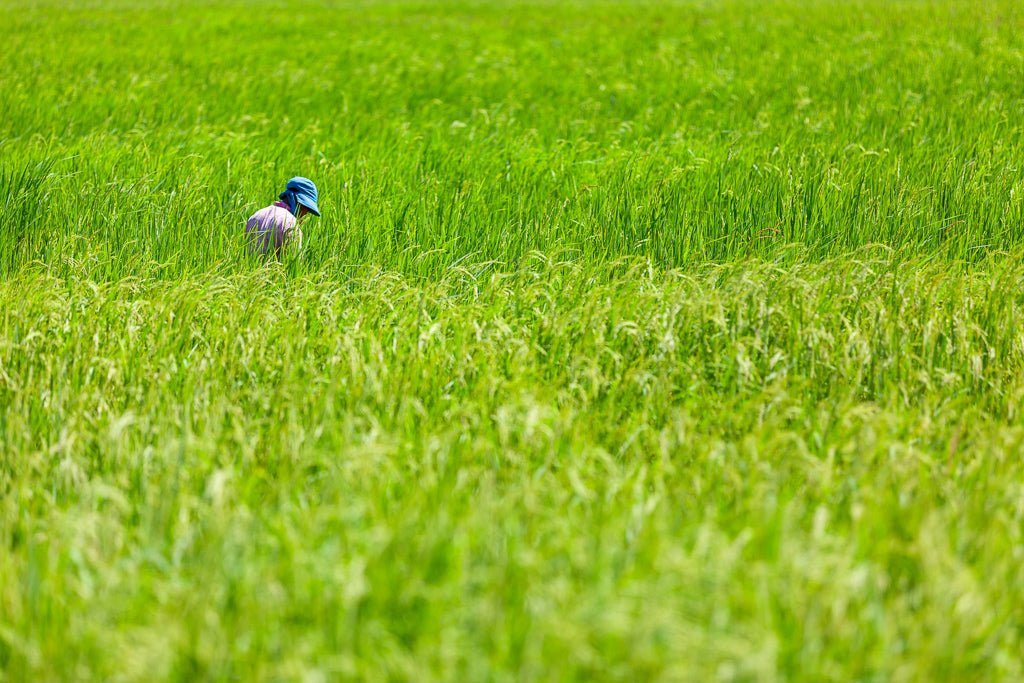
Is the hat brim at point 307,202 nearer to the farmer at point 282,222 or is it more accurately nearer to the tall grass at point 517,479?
the farmer at point 282,222

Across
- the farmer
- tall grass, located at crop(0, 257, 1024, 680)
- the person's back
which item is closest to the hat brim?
the farmer

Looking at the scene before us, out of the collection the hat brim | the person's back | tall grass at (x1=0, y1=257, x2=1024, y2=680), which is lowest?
tall grass at (x1=0, y1=257, x2=1024, y2=680)

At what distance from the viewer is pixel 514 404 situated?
126 inches

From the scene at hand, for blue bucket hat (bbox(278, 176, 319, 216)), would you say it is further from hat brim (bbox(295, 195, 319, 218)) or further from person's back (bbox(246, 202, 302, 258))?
person's back (bbox(246, 202, 302, 258))

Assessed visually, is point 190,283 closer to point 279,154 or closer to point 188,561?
point 188,561

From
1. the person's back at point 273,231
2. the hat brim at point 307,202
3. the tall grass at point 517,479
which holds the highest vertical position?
the hat brim at point 307,202

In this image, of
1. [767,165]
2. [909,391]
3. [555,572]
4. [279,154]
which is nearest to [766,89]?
[767,165]

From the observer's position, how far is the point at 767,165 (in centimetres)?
625

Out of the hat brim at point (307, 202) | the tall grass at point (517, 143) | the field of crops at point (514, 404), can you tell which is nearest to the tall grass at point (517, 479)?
the field of crops at point (514, 404)

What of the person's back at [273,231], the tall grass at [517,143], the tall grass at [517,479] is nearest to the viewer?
the tall grass at [517,479]

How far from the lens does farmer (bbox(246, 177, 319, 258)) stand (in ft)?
15.8

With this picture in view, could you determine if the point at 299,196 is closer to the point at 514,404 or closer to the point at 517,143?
the point at 514,404

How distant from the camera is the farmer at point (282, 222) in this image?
4.82 m

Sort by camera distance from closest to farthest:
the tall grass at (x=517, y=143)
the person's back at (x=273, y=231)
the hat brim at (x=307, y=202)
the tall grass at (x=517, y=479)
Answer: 1. the tall grass at (x=517, y=479)
2. the person's back at (x=273, y=231)
3. the hat brim at (x=307, y=202)
4. the tall grass at (x=517, y=143)
